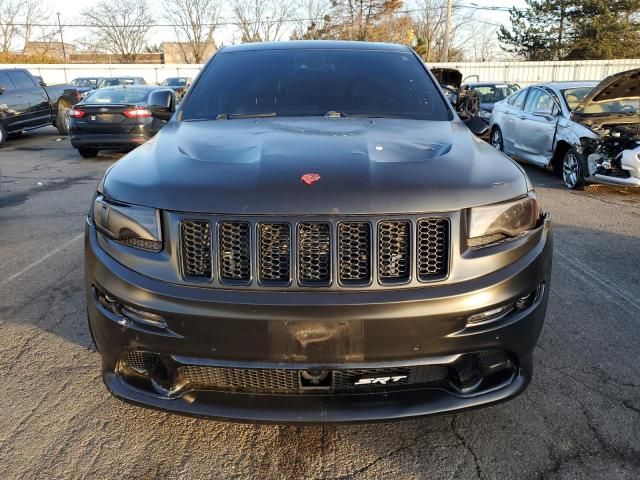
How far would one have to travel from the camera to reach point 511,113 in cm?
1012

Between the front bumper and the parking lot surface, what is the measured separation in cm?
35

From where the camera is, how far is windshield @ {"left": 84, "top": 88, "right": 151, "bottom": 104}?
1093 cm

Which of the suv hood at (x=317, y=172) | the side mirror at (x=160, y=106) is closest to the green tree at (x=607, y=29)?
the side mirror at (x=160, y=106)

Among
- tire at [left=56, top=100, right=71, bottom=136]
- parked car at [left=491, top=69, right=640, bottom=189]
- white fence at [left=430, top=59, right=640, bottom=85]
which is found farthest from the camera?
white fence at [left=430, top=59, right=640, bottom=85]

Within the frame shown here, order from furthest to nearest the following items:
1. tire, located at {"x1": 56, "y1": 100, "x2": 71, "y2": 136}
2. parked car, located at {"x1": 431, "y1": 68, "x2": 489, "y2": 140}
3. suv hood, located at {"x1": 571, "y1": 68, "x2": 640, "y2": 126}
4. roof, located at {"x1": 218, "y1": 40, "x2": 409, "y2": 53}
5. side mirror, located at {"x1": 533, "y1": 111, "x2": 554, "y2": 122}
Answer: tire, located at {"x1": 56, "y1": 100, "x2": 71, "y2": 136}, side mirror, located at {"x1": 533, "y1": 111, "x2": 554, "y2": 122}, suv hood, located at {"x1": 571, "y1": 68, "x2": 640, "y2": 126}, roof, located at {"x1": 218, "y1": 40, "x2": 409, "y2": 53}, parked car, located at {"x1": 431, "y1": 68, "x2": 489, "y2": 140}

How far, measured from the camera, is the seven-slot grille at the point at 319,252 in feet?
6.20

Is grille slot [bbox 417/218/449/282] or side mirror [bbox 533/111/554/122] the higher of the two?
grille slot [bbox 417/218/449/282]

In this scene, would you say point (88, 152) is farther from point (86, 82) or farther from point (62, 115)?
point (86, 82)

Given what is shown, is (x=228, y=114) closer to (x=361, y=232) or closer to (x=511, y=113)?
(x=361, y=232)

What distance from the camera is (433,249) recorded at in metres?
1.94

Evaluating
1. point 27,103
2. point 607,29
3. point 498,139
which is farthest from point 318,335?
point 607,29

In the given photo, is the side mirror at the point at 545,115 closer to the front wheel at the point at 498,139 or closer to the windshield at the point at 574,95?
the windshield at the point at 574,95

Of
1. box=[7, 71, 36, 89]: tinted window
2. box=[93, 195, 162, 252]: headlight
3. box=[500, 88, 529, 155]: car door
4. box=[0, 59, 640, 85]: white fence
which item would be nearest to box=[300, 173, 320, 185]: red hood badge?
box=[93, 195, 162, 252]: headlight

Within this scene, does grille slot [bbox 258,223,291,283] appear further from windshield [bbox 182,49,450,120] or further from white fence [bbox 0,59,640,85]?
white fence [bbox 0,59,640,85]
